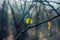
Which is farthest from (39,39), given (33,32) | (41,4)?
(41,4)

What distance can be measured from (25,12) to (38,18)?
23cm

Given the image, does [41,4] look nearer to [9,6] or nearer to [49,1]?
[49,1]

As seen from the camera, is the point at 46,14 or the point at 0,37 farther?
the point at 0,37

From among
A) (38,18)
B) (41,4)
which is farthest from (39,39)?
(41,4)

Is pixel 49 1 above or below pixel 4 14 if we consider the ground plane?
above

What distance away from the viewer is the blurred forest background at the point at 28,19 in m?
2.71

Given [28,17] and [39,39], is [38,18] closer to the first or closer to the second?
[28,17]

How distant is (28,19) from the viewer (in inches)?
109

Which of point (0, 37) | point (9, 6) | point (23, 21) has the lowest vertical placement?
point (0, 37)

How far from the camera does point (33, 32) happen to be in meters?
2.78

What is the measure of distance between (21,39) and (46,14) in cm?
57

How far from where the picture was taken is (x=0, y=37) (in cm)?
288

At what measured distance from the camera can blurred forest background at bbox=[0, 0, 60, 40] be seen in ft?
8.90

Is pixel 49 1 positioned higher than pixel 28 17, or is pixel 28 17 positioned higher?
pixel 49 1
